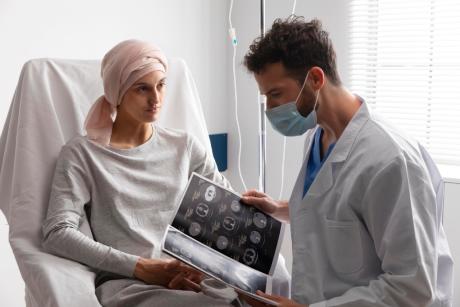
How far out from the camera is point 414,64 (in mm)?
2561

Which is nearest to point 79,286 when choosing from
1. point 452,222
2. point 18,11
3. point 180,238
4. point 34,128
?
point 180,238

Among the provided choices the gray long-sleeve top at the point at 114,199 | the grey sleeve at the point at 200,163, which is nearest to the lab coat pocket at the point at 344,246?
the gray long-sleeve top at the point at 114,199

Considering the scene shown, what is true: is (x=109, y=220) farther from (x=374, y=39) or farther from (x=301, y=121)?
(x=374, y=39)

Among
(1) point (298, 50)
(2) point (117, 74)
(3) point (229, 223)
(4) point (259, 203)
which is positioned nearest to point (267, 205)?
(4) point (259, 203)

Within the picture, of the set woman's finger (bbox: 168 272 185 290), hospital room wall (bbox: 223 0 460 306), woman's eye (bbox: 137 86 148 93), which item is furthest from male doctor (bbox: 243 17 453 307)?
hospital room wall (bbox: 223 0 460 306)

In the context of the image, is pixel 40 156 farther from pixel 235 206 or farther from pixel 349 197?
pixel 349 197

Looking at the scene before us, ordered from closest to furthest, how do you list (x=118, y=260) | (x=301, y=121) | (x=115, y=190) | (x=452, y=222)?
(x=301, y=121)
(x=118, y=260)
(x=115, y=190)
(x=452, y=222)

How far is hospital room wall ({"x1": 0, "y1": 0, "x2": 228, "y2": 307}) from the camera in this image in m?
2.15

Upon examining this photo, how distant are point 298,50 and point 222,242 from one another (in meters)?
0.54

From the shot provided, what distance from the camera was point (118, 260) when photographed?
1.57 meters

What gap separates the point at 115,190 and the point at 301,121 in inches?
25.0

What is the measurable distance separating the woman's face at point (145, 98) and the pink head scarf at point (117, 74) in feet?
0.06

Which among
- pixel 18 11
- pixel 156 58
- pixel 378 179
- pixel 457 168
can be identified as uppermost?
pixel 18 11

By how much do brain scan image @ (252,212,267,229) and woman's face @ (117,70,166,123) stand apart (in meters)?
0.46
